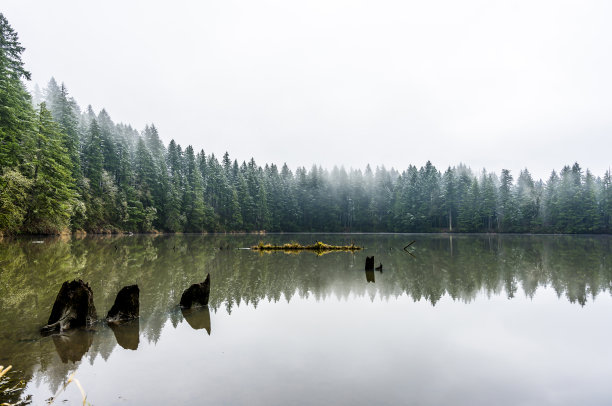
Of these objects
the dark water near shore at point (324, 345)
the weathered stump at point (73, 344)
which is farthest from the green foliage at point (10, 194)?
the weathered stump at point (73, 344)

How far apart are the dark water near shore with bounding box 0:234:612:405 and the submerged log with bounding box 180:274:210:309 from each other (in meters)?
0.38

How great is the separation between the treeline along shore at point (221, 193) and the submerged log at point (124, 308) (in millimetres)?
34065

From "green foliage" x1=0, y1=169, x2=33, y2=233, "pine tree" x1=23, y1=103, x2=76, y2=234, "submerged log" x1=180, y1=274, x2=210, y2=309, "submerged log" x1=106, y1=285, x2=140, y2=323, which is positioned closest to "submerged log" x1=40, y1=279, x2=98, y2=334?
"submerged log" x1=106, y1=285, x2=140, y2=323

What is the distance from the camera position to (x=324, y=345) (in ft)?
27.0

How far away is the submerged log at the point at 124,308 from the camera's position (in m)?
9.67

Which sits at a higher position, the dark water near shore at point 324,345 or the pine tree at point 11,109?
the pine tree at point 11,109

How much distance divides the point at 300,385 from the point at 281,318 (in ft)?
15.7

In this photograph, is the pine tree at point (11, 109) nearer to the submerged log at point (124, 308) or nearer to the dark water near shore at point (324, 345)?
the dark water near shore at point (324, 345)

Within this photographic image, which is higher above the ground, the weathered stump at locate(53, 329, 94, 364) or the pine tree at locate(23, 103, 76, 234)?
the pine tree at locate(23, 103, 76, 234)

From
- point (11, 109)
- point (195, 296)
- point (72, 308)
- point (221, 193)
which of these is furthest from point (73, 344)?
point (221, 193)

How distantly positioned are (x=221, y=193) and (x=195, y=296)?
84937 mm

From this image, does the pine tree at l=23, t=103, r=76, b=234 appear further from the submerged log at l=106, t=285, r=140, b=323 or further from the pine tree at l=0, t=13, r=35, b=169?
the submerged log at l=106, t=285, r=140, b=323

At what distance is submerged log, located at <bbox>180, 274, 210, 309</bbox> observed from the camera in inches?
447

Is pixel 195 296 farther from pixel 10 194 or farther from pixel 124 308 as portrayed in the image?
pixel 10 194
